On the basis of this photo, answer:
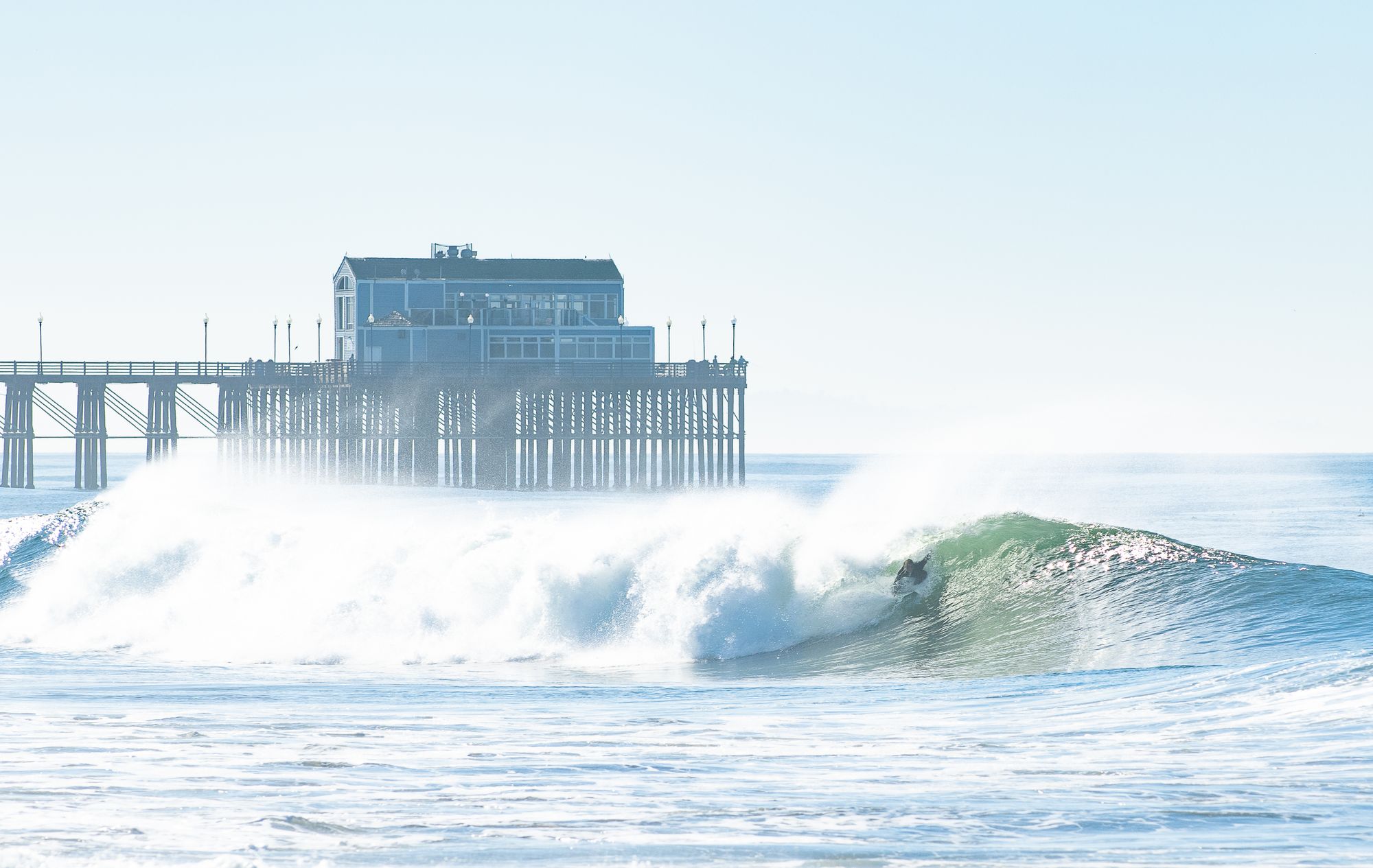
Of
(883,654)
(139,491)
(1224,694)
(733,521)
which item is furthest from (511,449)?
(1224,694)

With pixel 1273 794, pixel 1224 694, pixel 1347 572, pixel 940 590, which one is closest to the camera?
pixel 1273 794

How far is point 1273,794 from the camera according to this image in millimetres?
10422

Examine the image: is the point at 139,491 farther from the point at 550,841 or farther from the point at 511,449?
the point at 511,449

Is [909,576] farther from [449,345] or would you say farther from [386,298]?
[386,298]

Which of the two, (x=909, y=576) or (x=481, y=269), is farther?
(x=481, y=269)

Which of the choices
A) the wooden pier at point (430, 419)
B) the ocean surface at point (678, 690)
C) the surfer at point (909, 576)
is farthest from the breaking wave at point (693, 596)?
the wooden pier at point (430, 419)

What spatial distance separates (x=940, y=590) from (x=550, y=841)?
13.3m

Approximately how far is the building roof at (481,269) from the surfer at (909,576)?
57.0 m

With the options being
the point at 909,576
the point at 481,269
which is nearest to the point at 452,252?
the point at 481,269

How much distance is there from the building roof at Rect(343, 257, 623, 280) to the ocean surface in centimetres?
4645

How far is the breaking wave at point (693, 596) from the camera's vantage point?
18391 millimetres

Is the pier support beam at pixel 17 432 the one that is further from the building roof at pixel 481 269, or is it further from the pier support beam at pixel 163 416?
the building roof at pixel 481 269

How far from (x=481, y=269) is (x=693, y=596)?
195 feet

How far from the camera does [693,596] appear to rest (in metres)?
21.5
